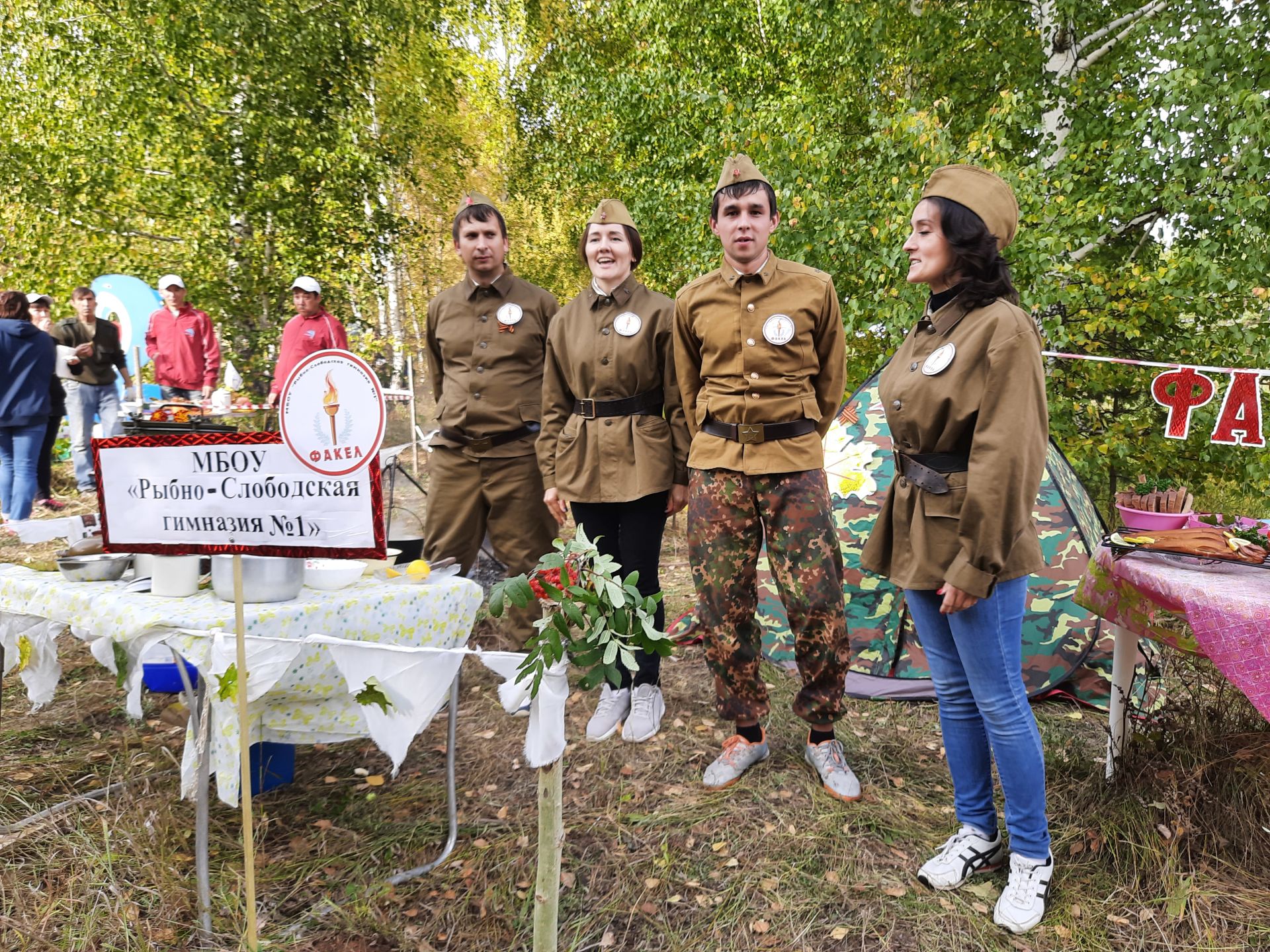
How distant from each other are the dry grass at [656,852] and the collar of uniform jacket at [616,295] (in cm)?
174

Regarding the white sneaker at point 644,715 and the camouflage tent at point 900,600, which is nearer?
the white sneaker at point 644,715

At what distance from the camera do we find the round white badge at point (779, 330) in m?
2.74

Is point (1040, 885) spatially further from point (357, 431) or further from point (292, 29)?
point (292, 29)

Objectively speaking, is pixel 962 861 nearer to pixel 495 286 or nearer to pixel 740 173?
pixel 740 173

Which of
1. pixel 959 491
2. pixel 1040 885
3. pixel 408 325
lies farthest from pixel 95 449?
pixel 408 325

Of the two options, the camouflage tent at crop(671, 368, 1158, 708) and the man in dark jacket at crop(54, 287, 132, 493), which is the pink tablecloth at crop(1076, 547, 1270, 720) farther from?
the man in dark jacket at crop(54, 287, 132, 493)

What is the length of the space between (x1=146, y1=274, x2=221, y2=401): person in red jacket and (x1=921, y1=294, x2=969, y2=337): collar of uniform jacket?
24.1ft

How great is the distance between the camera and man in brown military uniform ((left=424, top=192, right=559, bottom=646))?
3.38 meters

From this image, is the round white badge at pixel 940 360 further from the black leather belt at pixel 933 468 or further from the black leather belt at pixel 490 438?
the black leather belt at pixel 490 438

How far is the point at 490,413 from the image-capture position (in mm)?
3365

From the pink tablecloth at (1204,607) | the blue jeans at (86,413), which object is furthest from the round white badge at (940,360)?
the blue jeans at (86,413)

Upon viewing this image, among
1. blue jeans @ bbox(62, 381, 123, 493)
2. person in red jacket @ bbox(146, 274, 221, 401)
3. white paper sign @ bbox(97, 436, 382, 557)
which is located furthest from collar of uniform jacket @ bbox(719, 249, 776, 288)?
blue jeans @ bbox(62, 381, 123, 493)

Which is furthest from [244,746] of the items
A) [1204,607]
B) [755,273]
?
[1204,607]

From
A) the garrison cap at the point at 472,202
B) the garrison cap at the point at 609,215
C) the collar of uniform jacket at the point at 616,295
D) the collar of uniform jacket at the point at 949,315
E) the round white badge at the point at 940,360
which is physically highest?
the garrison cap at the point at 472,202
